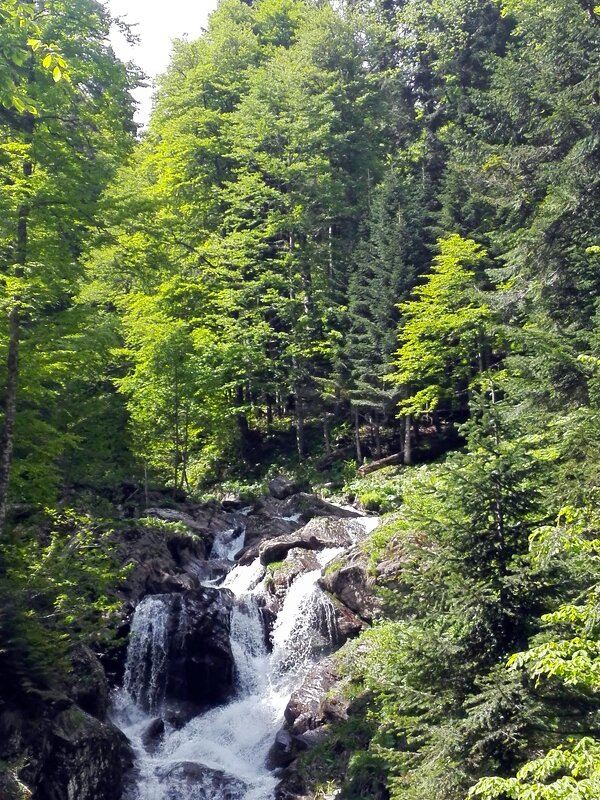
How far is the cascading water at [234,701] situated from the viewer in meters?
13.2

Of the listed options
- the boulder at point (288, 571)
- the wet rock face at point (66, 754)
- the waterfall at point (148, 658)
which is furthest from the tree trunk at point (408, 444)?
the wet rock face at point (66, 754)

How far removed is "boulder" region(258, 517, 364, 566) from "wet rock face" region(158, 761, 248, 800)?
5888mm

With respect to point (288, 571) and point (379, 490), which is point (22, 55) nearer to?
point (288, 571)

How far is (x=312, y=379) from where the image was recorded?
93.9 ft

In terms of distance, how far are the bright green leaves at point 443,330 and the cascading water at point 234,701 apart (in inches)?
326

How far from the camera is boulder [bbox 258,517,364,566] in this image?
18.8 meters

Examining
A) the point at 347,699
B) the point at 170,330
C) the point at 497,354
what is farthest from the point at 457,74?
the point at 347,699

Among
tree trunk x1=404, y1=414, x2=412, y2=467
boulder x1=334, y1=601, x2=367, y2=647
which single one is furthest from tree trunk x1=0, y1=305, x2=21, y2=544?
tree trunk x1=404, y1=414, x2=412, y2=467

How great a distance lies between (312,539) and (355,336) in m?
10.0

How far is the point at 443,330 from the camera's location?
24.3 m

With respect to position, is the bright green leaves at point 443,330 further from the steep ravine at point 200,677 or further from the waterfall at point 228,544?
the waterfall at point 228,544

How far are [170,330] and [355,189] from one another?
1456 cm

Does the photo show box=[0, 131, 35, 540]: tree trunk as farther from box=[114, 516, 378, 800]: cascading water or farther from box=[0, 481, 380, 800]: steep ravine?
box=[114, 516, 378, 800]: cascading water

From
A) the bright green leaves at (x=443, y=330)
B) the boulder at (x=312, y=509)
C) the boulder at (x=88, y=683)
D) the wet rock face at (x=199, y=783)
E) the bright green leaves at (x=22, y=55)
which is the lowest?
the wet rock face at (x=199, y=783)
